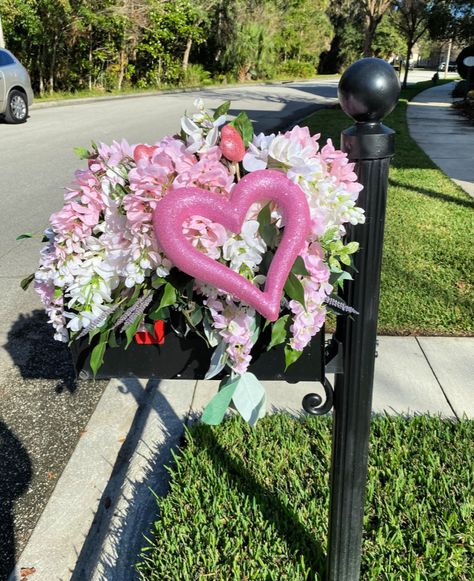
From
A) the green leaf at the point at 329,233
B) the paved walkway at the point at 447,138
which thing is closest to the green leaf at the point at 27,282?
the green leaf at the point at 329,233

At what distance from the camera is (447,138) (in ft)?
38.1

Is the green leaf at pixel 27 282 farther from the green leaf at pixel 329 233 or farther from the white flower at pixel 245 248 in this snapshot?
the green leaf at pixel 329 233

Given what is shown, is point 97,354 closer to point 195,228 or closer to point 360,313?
point 195,228

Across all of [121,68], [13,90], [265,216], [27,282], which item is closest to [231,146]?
[265,216]

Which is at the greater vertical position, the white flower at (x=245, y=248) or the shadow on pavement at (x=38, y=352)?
the white flower at (x=245, y=248)

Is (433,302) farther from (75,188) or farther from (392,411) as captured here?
(75,188)

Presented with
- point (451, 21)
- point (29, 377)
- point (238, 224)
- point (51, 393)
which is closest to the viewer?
point (238, 224)

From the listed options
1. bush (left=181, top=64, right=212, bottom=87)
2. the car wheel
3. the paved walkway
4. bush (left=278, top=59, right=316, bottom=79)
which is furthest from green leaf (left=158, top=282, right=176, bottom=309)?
bush (left=278, top=59, right=316, bottom=79)

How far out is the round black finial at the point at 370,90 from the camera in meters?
1.21

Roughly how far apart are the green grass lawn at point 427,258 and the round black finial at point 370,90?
2488 millimetres

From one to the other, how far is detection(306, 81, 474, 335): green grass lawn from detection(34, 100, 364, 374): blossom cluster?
2.49 meters

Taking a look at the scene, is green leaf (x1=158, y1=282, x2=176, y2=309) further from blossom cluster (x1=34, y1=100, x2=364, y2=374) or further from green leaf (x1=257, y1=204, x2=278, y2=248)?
green leaf (x1=257, y1=204, x2=278, y2=248)

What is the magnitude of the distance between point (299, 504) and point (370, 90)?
64.9 inches

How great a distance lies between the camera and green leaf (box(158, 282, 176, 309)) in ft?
3.96
